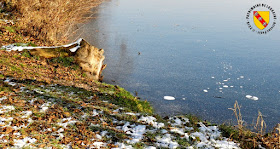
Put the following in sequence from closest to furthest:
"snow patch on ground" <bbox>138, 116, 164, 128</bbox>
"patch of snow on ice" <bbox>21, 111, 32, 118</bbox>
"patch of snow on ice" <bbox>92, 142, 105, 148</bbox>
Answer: "patch of snow on ice" <bbox>92, 142, 105, 148</bbox> → "patch of snow on ice" <bbox>21, 111, 32, 118</bbox> → "snow patch on ground" <bbox>138, 116, 164, 128</bbox>

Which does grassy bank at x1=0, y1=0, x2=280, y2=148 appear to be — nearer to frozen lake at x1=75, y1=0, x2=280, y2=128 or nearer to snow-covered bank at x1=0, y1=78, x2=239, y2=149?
snow-covered bank at x1=0, y1=78, x2=239, y2=149

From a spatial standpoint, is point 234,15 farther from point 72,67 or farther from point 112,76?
point 72,67

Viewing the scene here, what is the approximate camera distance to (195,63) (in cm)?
1501

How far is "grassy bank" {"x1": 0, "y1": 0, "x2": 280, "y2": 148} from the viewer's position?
530 centimetres

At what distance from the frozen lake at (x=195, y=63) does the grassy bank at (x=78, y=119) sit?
2.03m

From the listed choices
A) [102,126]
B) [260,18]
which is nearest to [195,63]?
[102,126]

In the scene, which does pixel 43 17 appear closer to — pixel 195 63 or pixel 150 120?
pixel 195 63

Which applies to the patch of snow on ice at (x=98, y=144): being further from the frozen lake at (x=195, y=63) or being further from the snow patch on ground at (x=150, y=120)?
the frozen lake at (x=195, y=63)

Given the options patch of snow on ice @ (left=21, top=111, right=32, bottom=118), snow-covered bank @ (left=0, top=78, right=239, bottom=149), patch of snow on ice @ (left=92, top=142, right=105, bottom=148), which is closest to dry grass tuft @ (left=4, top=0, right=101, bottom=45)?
snow-covered bank @ (left=0, top=78, right=239, bottom=149)

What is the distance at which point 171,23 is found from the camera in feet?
83.1

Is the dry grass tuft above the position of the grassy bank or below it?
above

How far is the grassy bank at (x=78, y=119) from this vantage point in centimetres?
530

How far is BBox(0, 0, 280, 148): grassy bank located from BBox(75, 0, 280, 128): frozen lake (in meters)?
2.03

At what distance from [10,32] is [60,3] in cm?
283
